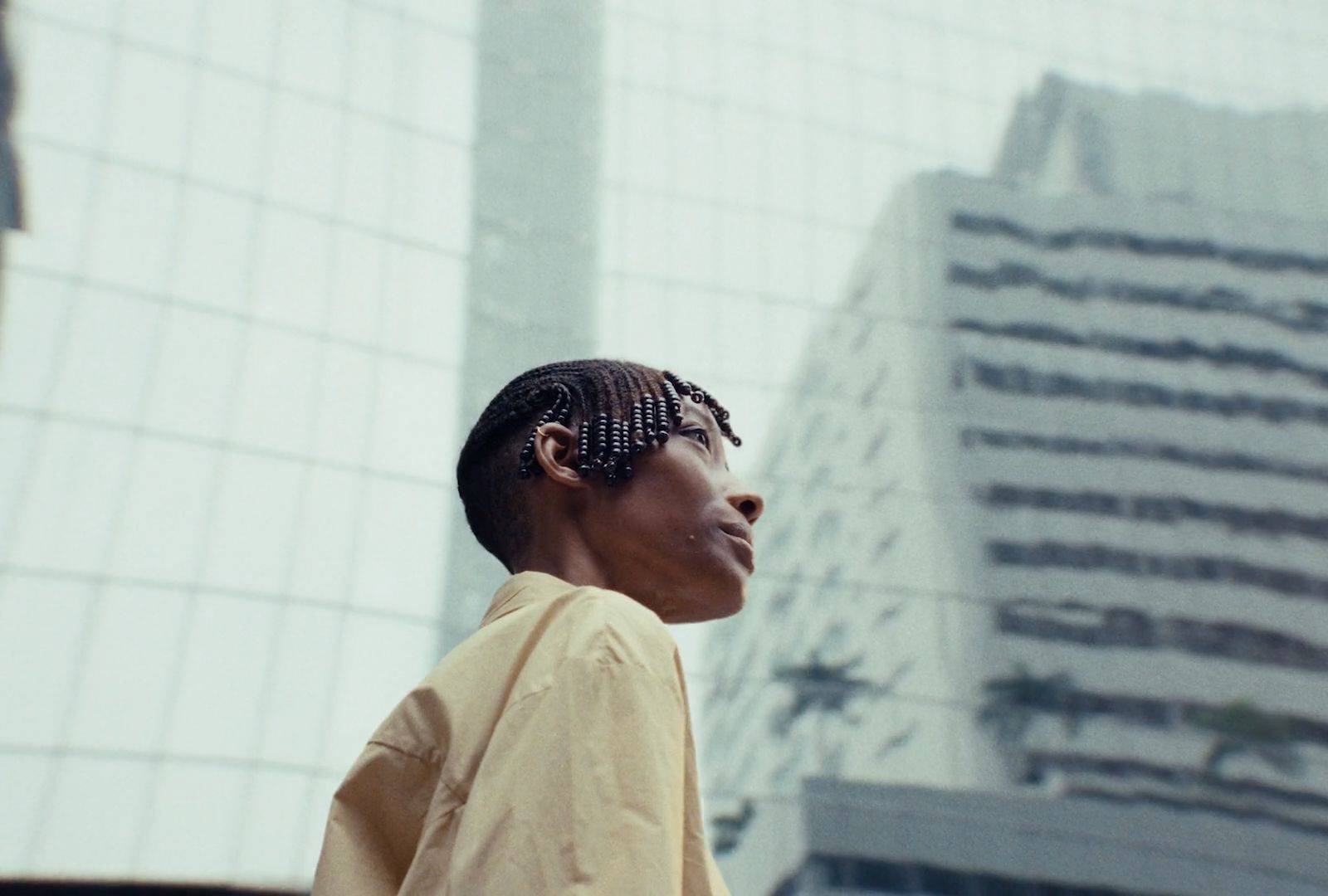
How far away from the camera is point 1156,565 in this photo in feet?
86.0

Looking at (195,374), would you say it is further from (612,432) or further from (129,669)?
(612,432)

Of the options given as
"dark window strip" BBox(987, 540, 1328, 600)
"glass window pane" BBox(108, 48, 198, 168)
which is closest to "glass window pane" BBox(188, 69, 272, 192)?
"glass window pane" BBox(108, 48, 198, 168)

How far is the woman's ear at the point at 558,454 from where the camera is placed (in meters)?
2.31

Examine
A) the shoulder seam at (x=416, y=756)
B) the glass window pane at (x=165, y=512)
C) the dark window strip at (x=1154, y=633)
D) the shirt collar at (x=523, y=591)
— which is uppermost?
the glass window pane at (x=165, y=512)

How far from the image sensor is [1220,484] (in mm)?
27531

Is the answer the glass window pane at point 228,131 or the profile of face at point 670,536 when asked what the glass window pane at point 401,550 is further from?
the profile of face at point 670,536

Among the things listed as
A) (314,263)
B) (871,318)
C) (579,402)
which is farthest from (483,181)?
(579,402)

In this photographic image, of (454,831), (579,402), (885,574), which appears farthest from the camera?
(885,574)

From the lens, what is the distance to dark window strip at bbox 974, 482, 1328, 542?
26078mm

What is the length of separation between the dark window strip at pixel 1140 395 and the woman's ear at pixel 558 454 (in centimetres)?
2491

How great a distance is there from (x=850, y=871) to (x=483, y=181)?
39.9ft

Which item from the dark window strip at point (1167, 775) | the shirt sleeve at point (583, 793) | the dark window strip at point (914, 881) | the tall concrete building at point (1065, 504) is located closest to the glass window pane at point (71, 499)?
the tall concrete building at point (1065, 504)

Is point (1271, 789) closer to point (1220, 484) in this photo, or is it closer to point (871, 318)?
point (1220, 484)

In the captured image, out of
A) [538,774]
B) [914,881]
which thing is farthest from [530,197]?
[538,774]
